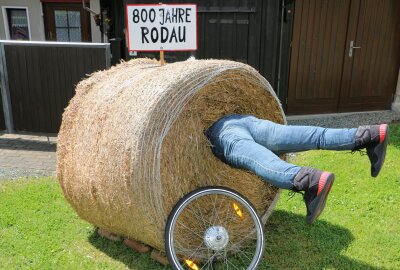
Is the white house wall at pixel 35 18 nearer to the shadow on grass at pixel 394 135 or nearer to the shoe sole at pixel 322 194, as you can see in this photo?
the shadow on grass at pixel 394 135

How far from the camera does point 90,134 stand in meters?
3.54

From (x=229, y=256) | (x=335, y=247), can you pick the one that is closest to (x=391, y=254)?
(x=335, y=247)

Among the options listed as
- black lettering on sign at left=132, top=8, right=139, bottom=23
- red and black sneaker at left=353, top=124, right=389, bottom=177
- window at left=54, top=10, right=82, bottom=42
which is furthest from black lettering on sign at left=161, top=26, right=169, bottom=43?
window at left=54, top=10, right=82, bottom=42

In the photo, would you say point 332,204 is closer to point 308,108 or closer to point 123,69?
point 123,69

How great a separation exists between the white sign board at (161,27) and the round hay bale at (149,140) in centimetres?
46

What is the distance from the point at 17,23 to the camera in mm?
11203

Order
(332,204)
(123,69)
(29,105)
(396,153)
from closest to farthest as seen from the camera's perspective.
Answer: (123,69) → (332,204) → (396,153) → (29,105)

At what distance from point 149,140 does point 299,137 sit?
3.87 feet

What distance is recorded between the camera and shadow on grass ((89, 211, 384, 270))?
373 cm

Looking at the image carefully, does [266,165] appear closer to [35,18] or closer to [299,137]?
[299,137]

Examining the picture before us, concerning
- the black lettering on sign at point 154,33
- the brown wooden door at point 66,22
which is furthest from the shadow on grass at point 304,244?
the brown wooden door at point 66,22

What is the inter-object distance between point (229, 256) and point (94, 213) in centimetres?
125

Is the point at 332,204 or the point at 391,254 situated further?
the point at 332,204

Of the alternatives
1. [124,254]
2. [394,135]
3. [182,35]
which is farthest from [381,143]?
[394,135]
